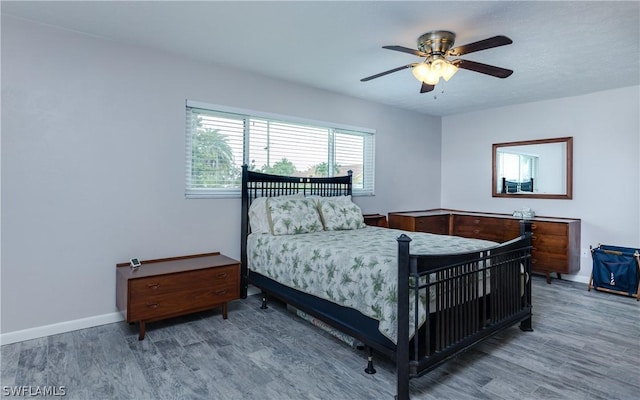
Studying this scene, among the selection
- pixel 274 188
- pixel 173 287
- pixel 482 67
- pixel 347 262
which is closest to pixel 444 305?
pixel 347 262

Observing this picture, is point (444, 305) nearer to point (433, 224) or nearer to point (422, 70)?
point (422, 70)

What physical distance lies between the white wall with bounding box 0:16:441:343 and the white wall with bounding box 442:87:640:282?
13.3 ft

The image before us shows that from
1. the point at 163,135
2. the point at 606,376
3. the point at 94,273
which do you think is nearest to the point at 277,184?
the point at 163,135

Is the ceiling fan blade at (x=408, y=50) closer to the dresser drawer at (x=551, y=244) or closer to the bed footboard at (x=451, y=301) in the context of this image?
the bed footboard at (x=451, y=301)

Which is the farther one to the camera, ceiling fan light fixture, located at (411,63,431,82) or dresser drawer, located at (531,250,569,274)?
dresser drawer, located at (531,250,569,274)

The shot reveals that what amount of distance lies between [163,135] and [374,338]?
106 inches

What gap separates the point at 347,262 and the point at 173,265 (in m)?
1.70

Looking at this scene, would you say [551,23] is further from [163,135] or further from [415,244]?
[163,135]

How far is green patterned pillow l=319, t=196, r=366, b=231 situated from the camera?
A: 391cm

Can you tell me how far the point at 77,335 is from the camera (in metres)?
2.90

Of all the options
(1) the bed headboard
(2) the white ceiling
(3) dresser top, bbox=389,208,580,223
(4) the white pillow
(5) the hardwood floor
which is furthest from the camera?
(3) dresser top, bbox=389,208,580,223

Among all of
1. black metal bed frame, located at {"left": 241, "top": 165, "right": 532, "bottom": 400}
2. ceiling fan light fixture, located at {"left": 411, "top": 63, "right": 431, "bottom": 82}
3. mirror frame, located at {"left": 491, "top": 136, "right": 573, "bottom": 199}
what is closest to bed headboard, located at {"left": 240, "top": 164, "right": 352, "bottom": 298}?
black metal bed frame, located at {"left": 241, "top": 165, "right": 532, "bottom": 400}

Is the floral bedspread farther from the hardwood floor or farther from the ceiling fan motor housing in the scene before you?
the ceiling fan motor housing

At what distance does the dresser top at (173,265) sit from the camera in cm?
296
